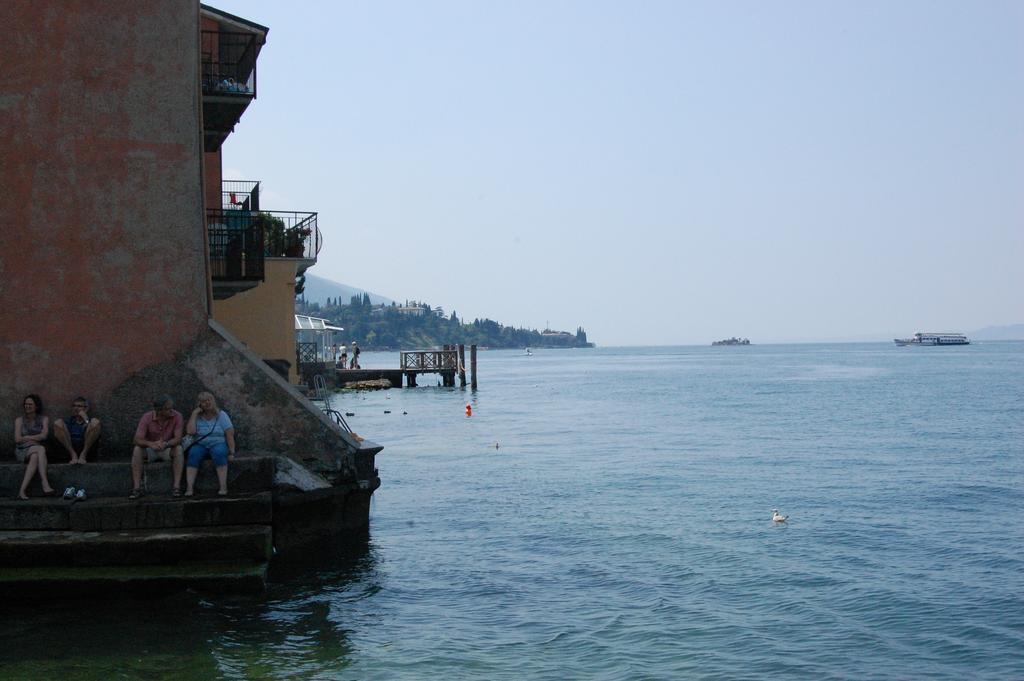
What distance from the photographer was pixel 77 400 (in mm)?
12406

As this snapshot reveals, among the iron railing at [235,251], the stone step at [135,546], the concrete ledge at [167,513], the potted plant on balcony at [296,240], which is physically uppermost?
the potted plant on balcony at [296,240]

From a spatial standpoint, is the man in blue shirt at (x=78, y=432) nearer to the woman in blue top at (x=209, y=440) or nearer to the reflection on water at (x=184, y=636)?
the woman in blue top at (x=209, y=440)

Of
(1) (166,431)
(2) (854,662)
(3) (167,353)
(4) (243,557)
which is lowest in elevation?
(2) (854,662)

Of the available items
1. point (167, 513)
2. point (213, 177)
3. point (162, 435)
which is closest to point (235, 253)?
point (213, 177)

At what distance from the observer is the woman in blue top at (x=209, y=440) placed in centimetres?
1206

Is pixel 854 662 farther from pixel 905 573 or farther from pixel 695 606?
pixel 905 573

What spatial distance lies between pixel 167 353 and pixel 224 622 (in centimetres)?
375

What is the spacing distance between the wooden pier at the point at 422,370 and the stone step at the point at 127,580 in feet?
168

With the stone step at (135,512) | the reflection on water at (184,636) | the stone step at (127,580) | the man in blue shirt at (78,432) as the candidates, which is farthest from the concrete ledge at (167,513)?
the man in blue shirt at (78,432)

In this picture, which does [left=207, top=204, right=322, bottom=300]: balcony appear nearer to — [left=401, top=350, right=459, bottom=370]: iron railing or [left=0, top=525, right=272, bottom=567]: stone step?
[left=0, top=525, right=272, bottom=567]: stone step

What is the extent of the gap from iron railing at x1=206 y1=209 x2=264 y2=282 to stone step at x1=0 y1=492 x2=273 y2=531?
7491 mm

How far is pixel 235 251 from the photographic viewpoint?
18.8 metres

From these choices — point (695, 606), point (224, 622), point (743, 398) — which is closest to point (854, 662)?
point (695, 606)

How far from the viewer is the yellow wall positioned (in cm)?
2494
